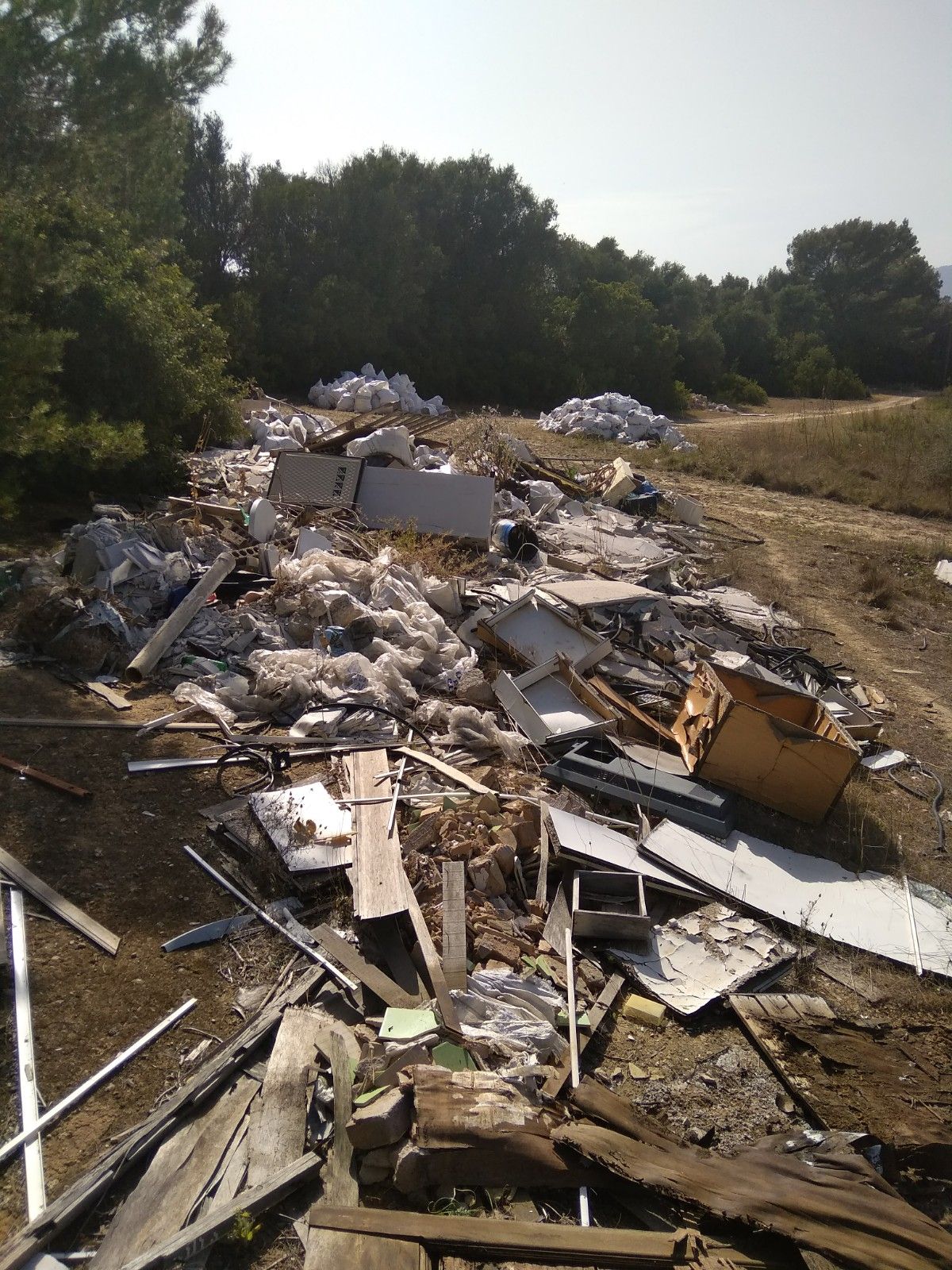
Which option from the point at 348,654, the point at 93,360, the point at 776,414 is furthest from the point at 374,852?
the point at 776,414

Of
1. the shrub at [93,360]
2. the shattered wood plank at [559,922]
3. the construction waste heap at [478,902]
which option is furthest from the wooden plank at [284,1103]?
the shrub at [93,360]

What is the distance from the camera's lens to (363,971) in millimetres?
3396

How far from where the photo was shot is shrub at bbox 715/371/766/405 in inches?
1324

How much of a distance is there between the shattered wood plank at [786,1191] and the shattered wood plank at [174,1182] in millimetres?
1083

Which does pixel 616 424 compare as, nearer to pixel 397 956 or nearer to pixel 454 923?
pixel 454 923

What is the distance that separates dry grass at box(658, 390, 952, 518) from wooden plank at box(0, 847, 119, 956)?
1484cm

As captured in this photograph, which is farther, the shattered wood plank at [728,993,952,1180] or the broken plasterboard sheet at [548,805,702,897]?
the broken plasterboard sheet at [548,805,702,897]

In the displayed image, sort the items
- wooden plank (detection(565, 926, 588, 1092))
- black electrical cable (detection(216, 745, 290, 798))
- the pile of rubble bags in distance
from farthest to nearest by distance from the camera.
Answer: the pile of rubble bags in distance, black electrical cable (detection(216, 745, 290, 798)), wooden plank (detection(565, 926, 588, 1092))

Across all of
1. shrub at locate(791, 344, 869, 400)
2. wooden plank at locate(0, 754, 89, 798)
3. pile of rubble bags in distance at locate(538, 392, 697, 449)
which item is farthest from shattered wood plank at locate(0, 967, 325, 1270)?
shrub at locate(791, 344, 869, 400)

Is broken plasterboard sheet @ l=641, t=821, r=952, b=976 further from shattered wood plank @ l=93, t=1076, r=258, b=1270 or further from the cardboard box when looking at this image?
shattered wood plank @ l=93, t=1076, r=258, b=1270

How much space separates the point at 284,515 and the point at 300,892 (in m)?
4.91

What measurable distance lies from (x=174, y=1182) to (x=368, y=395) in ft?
57.0

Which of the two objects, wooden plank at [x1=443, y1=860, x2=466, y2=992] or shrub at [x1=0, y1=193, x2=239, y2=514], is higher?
shrub at [x1=0, y1=193, x2=239, y2=514]

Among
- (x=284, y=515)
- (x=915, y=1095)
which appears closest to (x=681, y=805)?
(x=915, y=1095)
